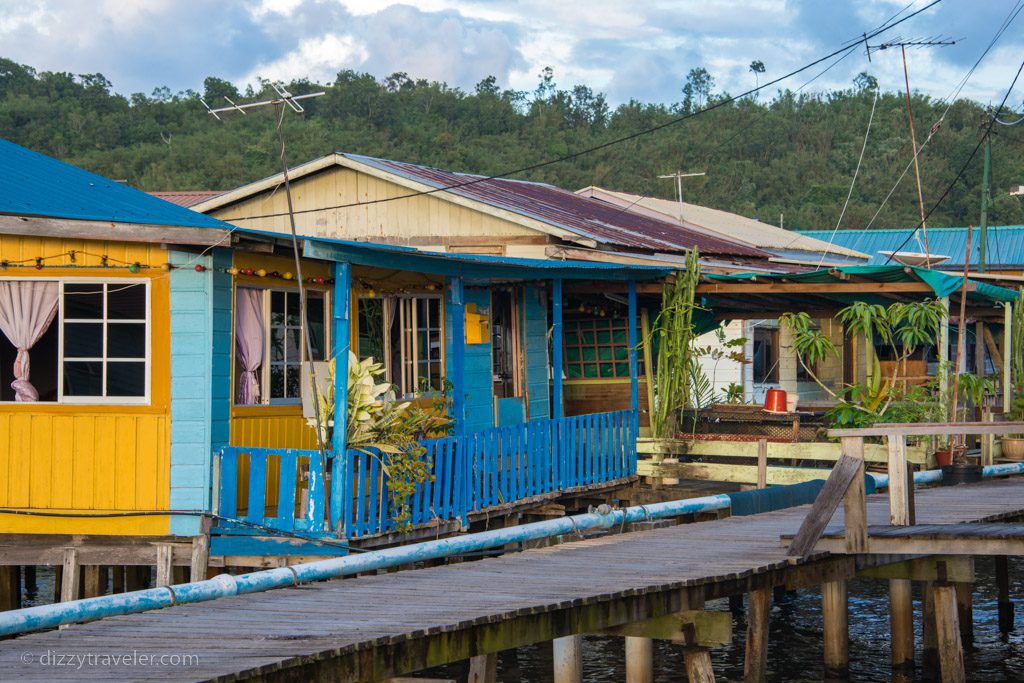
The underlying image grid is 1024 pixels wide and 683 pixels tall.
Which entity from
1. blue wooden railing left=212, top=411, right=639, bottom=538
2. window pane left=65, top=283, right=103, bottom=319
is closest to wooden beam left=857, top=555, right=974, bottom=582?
blue wooden railing left=212, top=411, right=639, bottom=538

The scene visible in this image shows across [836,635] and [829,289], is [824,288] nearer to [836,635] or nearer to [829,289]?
[829,289]

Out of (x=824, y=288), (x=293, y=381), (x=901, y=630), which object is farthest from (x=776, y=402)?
(x=293, y=381)

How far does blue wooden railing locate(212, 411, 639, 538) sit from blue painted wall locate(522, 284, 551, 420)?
133cm

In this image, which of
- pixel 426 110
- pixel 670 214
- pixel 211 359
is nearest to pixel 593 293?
pixel 211 359

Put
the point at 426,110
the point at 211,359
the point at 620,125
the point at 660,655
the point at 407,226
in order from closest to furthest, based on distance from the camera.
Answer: the point at 211,359 < the point at 660,655 < the point at 407,226 < the point at 426,110 < the point at 620,125

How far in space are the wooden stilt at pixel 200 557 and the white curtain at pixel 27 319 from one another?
196 centimetres

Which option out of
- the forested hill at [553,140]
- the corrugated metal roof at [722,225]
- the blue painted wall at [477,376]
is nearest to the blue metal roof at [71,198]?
the blue painted wall at [477,376]

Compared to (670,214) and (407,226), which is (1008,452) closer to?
(407,226)

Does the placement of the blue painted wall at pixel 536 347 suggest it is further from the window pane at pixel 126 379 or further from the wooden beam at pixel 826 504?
the wooden beam at pixel 826 504

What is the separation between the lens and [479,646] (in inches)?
307

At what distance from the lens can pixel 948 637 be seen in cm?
1224

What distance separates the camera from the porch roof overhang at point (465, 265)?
1119 cm

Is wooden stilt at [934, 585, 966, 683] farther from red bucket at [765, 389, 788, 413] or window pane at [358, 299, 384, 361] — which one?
window pane at [358, 299, 384, 361]

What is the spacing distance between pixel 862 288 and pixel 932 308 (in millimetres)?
852
